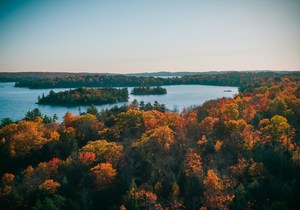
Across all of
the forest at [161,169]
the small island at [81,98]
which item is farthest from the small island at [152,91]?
the forest at [161,169]

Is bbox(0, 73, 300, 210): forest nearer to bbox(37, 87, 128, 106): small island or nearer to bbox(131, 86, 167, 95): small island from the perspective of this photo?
bbox(37, 87, 128, 106): small island

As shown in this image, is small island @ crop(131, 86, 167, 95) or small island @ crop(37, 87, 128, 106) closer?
small island @ crop(37, 87, 128, 106)

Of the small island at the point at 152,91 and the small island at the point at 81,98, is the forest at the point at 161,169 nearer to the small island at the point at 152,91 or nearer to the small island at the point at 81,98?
the small island at the point at 81,98

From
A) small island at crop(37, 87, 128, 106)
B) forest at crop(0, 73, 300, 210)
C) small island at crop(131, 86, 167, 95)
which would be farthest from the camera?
small island at crop(131, 86, 167, 95)

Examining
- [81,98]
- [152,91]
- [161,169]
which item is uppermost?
[152,91]

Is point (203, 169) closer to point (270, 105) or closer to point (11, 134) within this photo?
point (270, 105)

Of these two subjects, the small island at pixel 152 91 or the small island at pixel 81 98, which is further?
the small island at pixel 152 91

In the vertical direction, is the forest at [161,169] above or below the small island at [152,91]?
below

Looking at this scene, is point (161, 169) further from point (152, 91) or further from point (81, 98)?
point (152, 91)

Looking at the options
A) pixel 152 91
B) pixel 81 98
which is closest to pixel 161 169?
pixel 81 98

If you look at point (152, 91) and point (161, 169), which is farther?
point (152, 91)

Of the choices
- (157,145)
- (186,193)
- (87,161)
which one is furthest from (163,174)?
(87,161)

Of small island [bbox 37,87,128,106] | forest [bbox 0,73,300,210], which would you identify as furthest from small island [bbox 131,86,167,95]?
forest [bbox 0,73,300,210]
